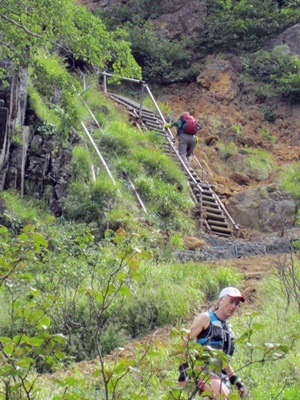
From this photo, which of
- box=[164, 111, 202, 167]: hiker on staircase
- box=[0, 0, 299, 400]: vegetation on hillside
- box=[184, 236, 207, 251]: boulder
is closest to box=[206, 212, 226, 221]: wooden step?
box=[0, 0, 299, 400]: vegetation on hillside

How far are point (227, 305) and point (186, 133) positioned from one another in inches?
553

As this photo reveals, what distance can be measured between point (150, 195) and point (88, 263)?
6.44 meters

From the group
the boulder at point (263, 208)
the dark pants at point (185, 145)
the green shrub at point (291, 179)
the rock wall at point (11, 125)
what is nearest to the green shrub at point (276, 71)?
the green shrub at point (291, 179)

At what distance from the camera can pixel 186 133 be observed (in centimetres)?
1997

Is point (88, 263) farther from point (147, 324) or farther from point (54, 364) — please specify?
point (54, 364)

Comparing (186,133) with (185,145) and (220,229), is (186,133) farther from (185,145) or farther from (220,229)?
(220,229)

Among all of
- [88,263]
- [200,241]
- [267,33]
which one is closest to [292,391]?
[88,263]

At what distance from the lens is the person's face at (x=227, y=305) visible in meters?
6.12

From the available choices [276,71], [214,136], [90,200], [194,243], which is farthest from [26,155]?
[276,71]

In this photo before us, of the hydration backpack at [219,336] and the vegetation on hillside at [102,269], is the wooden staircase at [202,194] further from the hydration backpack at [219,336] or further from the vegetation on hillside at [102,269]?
the hydration backpack at [219,336]

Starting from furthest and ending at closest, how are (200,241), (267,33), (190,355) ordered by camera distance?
1. (267,33)
2. (200,241)
3. (190,355)

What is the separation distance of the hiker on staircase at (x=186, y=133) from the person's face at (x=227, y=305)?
45.4 feet

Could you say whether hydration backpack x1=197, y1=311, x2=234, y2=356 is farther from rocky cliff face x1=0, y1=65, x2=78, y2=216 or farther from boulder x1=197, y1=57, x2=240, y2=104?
boulder x1=197, y1=57, x2=240, y2=104

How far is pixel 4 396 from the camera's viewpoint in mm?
4012
